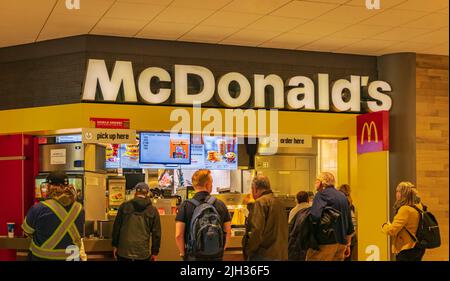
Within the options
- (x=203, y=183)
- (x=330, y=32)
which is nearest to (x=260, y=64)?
(x=330, y=32)

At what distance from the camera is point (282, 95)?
1026 centimetres

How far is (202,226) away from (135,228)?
6.20 feet

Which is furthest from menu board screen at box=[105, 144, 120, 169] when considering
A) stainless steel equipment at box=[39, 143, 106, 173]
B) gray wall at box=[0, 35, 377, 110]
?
gray wall at box=[0, 35, 377, 110]

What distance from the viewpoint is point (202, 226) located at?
642 cm

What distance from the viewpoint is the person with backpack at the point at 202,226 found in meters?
6.42

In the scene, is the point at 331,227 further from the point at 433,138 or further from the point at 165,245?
the point at 433,138

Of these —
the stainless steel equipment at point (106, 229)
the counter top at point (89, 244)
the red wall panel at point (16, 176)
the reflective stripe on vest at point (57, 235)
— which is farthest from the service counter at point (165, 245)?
the reflective stripe on vest at point (57, 235)

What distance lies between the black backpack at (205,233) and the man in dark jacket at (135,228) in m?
1.74

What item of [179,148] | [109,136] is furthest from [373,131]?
[109,136]

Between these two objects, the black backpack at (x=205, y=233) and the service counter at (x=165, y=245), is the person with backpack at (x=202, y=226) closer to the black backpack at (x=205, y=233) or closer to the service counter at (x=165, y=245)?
the black backpack at (x=205, y=233)

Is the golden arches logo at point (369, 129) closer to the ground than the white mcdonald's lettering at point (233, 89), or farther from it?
closer to the ground

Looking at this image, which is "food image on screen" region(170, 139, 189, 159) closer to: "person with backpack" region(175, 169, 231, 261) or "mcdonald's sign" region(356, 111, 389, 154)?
"mcdonald's sign" region(356, 111, 389, 154)

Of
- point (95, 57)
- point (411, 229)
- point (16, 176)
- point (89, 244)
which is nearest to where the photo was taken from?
point (411, 229)
